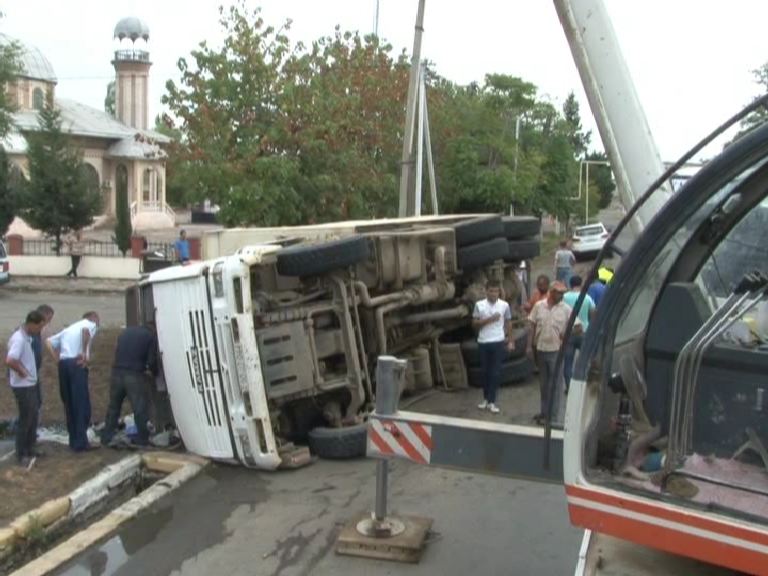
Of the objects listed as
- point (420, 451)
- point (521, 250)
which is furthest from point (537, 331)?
point (420, 451)

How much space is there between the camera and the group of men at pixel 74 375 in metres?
8.84

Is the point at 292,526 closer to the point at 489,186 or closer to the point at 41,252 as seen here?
the point at 489,186

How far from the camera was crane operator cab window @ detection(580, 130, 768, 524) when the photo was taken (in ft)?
10.6

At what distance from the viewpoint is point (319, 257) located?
818 centimetres

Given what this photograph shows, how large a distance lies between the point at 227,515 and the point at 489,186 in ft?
79.9

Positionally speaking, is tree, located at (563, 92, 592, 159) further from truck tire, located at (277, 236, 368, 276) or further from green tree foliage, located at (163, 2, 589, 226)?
truck tire, located at (277, 236, 368, 276)

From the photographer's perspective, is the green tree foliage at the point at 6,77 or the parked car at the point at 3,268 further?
the green tree foliage at the point at 6,77

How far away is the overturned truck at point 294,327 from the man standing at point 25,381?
1102mm

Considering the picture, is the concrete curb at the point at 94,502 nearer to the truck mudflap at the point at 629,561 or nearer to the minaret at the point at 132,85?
the truck mudflap at the point at 629,561

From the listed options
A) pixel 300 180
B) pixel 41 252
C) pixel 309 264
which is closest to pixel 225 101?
pixel 300 180

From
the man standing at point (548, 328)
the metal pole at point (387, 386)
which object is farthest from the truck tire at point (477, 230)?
the metal pole at point (387, 386)

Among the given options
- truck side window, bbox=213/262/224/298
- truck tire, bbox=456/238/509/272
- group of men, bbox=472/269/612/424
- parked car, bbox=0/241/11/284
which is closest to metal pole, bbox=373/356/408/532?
truck side window, bbox=213/262/224/298

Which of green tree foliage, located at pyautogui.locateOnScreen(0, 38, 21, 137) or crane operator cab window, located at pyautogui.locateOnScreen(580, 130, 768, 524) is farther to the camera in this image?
green tree foliage, located at pyautogui.locateOnScreen(0, 38, 21, 137)

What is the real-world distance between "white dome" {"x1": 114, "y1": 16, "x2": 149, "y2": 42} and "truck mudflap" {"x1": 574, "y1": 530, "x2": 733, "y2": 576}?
223ft
